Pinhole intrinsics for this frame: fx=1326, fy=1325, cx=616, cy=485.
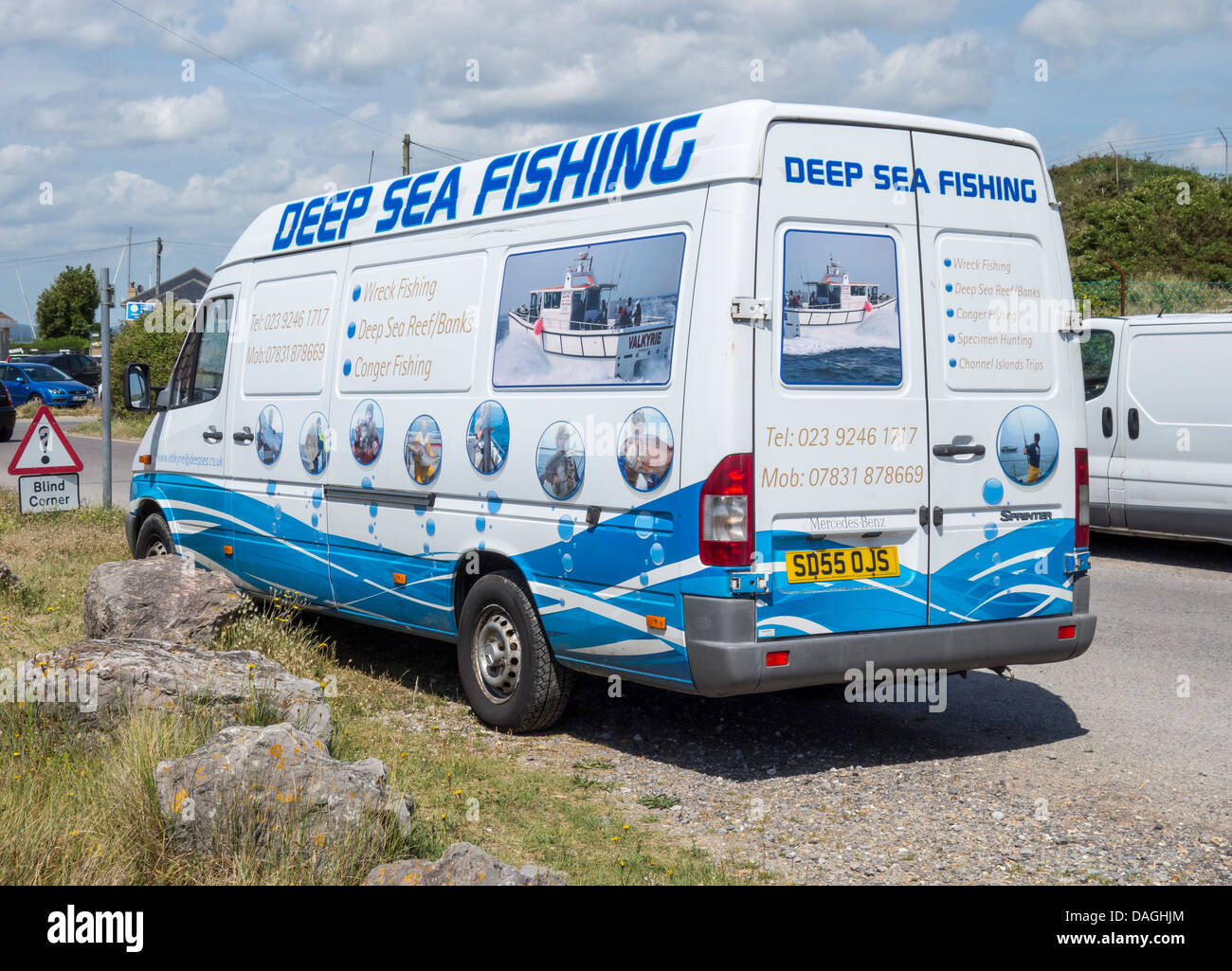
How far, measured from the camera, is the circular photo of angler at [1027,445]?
618 centimetres

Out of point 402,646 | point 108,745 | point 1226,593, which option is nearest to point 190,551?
point 402,646

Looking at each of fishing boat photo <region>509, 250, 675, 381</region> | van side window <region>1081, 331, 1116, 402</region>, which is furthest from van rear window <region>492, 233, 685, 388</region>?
van side window <region>1081, 331, 1116, 402</region>

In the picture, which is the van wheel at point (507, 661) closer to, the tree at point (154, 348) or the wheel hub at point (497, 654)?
the wheel hub at point (497, 654)

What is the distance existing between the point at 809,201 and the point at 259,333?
416 cm

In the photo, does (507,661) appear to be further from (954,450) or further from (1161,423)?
(1161,423)

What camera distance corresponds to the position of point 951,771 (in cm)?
602

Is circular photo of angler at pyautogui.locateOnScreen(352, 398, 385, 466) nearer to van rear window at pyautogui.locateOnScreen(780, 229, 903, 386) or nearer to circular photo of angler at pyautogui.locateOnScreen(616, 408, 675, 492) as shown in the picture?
circular photo of angler at pyautogui.locateOnScreen(616, 408, 675, 492)

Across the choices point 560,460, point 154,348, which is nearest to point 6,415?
point 154,348

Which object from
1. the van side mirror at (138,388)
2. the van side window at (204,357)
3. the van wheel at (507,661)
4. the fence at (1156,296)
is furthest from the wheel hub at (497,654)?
the fence at (1156,296)

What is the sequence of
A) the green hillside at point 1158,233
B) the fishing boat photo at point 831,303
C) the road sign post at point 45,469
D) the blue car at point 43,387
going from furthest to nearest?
1. the blue car at point 43,387
2. the green hillside at point 1158,233
3. the road sign post at point 45,469
4. the fishing boat photo at point 831,303

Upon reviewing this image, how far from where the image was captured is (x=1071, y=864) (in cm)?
481

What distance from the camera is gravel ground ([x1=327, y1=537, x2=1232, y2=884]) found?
493 centimetres

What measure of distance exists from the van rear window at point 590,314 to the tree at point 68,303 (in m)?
82.6

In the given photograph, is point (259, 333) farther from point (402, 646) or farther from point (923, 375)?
point (923, 375)
